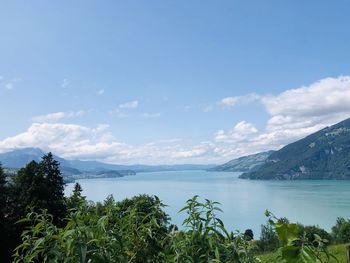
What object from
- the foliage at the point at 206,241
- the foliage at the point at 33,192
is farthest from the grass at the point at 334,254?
the foliage at the point at 33,192

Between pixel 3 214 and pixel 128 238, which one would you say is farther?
pixel 3 214

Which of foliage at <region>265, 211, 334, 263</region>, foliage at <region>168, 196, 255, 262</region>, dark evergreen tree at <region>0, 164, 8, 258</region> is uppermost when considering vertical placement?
foliage at <region>265, 211, 334, 263</region>

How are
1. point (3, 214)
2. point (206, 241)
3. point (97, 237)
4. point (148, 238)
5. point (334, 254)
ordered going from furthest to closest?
point (3, 214), point (334, 254), point (148, 238), point (206, 241), point (97, 237)

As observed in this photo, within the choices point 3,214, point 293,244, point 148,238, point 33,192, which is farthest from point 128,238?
point 33,192

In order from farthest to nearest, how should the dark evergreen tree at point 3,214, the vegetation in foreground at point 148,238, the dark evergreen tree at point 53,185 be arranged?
the dark evergreen tree at point 53,185 → the dark evergreen tree at point 3,214 → the vegetation in foreground at point 148,238

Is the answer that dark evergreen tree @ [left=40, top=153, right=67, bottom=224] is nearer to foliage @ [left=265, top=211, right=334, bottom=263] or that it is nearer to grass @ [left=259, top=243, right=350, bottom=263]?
grass @ [left=259, top=243, right=350, bottom=263]

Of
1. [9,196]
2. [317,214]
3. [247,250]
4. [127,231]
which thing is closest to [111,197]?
[127,231]

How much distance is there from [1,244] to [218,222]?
111ft

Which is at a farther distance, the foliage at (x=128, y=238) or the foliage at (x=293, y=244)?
the foliage at (x=128, y=238)

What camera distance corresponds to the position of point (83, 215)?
228 cm

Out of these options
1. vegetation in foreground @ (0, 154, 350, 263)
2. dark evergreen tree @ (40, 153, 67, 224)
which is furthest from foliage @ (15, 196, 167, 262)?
dark evergreen tree @ (40, 153, 67, 224)

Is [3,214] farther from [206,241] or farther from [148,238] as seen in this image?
[206,241]

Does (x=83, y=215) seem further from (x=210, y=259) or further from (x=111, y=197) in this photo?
(x=210, y=259)

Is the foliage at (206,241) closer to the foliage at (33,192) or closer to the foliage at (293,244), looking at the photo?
the foliage at (293,244)
